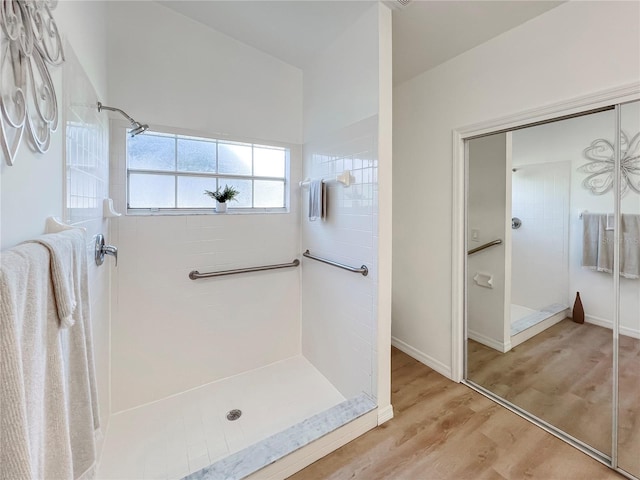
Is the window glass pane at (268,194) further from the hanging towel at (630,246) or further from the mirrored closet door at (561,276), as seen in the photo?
the hanging towel at (630,246)

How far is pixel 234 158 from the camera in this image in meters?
2.31

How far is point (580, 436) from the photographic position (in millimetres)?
1598

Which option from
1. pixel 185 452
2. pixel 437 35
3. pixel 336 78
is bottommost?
pixel 185 452

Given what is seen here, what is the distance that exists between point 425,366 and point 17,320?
101 inches

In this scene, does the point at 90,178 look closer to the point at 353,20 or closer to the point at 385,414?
the point at 353,20

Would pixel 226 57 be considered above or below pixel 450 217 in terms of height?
above

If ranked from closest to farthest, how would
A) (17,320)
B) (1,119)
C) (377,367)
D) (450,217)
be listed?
(17,320) < (1,119) < (377,367) < (450,217)

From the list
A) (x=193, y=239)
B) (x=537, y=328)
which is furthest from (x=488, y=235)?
(x=193, y=239)

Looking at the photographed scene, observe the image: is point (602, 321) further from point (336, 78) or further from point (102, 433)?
point (102, 433)

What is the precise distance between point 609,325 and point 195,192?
276 cm

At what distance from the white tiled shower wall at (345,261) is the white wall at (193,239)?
0.27 m

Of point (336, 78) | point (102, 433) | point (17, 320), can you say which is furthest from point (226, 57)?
point (102, 433)

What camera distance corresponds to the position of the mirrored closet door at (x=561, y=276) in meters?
1.45

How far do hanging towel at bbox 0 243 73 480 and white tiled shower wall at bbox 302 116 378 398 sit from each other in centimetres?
146
